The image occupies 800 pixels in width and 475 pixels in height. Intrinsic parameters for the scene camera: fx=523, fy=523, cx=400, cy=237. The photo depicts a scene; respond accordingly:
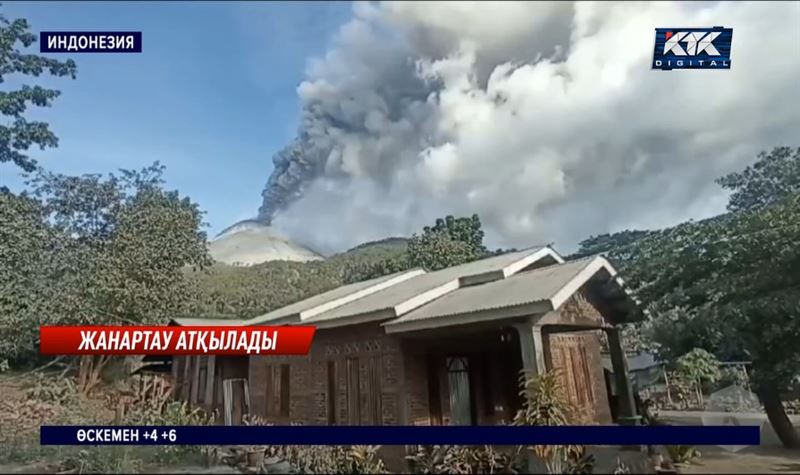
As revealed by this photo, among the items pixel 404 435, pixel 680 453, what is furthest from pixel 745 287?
pixel 404 435

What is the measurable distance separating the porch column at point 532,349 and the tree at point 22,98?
11.2 m

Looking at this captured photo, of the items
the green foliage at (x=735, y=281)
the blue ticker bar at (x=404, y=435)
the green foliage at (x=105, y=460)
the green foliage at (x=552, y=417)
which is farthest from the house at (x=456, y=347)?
the green foliage at (x=105, y=460)

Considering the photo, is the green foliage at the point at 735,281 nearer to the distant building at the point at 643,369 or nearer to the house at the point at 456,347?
the house at the point at 456,347

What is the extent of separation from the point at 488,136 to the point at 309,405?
34.1 ft

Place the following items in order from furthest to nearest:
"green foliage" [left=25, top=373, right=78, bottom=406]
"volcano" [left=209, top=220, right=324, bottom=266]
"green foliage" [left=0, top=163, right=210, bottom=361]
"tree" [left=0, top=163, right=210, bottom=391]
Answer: "volcano" [left=209, top=220, right=324, bottom=266]
"tree" [left=0, top=163, right=210, bottom=391]
"green foliage" [left=0, top=163, right=210, bottom=361]
"green foliage" [left=25, top=373, right=78, bottom=406]

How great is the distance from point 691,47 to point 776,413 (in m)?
6.20

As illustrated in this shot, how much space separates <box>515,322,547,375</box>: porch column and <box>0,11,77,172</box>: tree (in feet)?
36.7

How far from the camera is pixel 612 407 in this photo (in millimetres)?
9883

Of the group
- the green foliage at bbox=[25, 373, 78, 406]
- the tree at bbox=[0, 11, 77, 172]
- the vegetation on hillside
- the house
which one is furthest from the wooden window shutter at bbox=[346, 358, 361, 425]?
the vegetation on hillside

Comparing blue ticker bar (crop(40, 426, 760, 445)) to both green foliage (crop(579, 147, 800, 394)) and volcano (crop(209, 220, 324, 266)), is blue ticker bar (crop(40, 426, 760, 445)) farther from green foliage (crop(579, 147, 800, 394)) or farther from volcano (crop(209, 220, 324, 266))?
volcano (crop(209, 220, 324, 266))

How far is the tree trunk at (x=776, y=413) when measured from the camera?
28.1 ft

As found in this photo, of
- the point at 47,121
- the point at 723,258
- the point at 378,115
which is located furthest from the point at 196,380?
the point at 378,115

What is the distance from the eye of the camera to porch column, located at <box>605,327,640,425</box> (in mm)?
8125

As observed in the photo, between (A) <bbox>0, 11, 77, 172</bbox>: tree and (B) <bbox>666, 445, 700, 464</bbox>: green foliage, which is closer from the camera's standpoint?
(B) <bbox>666, 445, 700, 464</bbox>: green foliage
